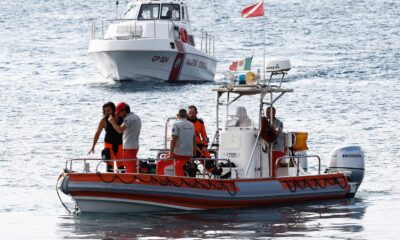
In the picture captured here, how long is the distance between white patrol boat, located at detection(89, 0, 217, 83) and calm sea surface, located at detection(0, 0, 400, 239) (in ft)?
2.20

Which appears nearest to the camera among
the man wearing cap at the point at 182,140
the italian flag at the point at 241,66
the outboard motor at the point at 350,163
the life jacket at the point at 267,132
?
the man wearing cap at the point at 182,140

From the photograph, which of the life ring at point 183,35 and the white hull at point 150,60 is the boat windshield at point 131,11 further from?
the life ring at point 183,35

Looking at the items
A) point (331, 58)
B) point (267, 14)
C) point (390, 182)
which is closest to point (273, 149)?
point (390, 182)

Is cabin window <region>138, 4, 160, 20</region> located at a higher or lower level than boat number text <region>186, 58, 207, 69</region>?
higher

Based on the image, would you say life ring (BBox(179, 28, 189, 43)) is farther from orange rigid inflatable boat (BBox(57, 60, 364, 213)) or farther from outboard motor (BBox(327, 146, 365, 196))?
outboard motor (BBox(327, 146, 365, 196))

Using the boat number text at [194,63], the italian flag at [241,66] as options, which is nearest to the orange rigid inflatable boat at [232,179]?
the italian flag at [241,66]

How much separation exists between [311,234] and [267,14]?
6368 cm

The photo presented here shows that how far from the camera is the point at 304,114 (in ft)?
136

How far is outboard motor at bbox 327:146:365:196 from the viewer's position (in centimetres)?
2425

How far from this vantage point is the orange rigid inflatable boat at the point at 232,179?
2081 cm

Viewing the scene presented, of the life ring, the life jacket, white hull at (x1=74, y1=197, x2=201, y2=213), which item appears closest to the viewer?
white hull at (x1=74, y1=197, x2=201, y2=213)

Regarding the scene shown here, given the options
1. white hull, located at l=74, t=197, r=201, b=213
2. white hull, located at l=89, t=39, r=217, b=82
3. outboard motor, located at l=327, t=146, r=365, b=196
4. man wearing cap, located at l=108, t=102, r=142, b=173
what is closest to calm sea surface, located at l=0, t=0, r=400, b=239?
white hull, located at l=74, t=197, r=201, b=213

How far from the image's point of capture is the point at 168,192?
2103cm

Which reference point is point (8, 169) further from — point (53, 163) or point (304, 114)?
point (304, 114)
